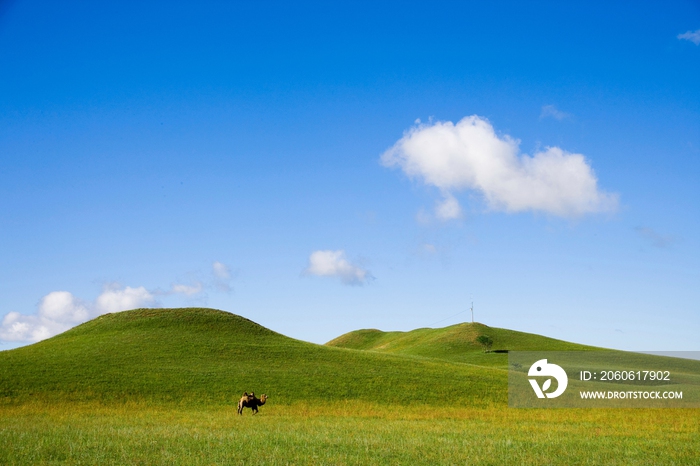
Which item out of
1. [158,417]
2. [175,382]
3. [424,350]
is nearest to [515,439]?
[158,417]

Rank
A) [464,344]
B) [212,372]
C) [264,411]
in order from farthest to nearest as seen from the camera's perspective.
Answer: [464,344]
[212,372]
[264,411]

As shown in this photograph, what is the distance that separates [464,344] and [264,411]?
9184cm

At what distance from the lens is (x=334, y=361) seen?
7212 cm

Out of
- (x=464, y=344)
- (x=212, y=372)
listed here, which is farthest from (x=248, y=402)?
(x=464, y=344)

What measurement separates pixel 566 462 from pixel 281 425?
16587mm

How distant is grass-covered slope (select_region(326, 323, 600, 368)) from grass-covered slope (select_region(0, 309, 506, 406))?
39.7 m

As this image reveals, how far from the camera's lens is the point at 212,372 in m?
59.8

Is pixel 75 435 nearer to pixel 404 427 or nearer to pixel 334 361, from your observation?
pixel 404 427

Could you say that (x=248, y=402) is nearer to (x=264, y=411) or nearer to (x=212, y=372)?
(x=264, y=411)

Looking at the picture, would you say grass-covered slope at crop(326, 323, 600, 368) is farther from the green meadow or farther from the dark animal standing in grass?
the dark animal standing in grass

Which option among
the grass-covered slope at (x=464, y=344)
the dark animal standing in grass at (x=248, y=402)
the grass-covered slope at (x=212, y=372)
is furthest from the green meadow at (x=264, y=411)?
the grass-covered slope at (x=464, y=344)

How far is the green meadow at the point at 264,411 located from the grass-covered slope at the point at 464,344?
11.1 metres

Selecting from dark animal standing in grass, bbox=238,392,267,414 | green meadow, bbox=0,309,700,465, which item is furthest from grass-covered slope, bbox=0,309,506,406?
dark animal standing in grass, bbox=238,392,267,414

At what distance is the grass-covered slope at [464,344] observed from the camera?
115438 mm
